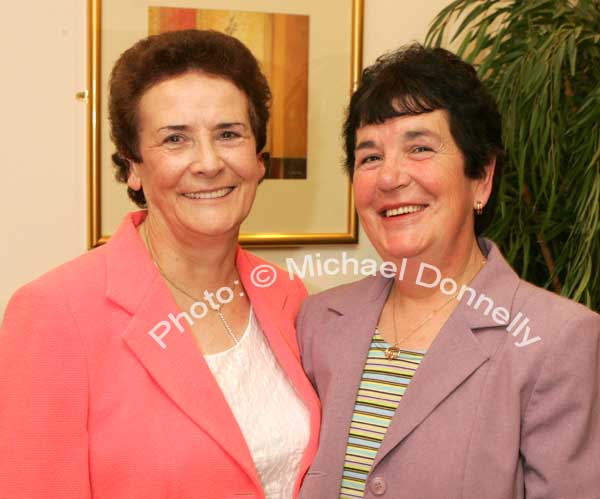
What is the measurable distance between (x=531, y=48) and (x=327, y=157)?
0.64 m

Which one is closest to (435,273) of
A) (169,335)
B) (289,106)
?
(169,335)

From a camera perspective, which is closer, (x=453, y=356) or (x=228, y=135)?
(x=453, y=356)

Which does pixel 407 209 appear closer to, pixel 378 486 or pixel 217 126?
pixel 217 126

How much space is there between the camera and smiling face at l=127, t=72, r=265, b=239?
1.51 metres

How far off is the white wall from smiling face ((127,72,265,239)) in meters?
0.60

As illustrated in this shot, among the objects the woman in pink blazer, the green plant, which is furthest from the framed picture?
the woman in pink blazer

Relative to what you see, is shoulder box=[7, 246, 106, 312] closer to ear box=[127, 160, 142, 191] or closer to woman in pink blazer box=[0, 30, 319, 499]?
woman in pink blazer box=[0, 30, 319, 499]

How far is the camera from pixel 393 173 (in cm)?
153

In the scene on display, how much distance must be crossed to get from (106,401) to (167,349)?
0.15m

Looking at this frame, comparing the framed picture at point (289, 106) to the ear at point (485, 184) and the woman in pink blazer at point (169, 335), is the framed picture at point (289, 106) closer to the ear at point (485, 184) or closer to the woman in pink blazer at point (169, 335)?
the woman in pink blazer at point (169, 335)

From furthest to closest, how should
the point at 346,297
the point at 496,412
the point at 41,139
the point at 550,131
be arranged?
the point at 41,139, the point at 550,131, the point at 346,297, the point at 496,412

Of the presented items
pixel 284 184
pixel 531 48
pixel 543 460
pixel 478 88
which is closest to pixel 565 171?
pixel 531 48

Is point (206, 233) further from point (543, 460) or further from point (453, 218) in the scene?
point (543, 460)

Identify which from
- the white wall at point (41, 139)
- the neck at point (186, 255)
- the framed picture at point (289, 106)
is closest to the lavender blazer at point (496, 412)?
the neck at point (186, 255)
